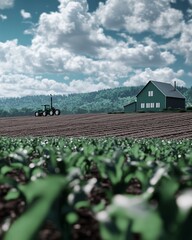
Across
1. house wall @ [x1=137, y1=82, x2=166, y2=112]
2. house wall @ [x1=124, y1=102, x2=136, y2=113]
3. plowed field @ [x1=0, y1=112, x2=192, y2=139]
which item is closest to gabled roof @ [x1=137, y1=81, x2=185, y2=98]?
house wall @ [x1=137, y1=82, x2=166, y2=112]

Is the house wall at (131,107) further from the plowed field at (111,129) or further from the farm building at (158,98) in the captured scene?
the plowed field at (111,129)

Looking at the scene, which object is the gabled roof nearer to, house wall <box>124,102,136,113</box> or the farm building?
the farm building

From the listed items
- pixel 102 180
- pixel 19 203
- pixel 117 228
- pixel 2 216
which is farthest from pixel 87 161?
pixel 117 228

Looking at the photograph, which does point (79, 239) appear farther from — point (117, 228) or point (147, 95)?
point (147, 95)

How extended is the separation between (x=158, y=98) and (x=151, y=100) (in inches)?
74.5

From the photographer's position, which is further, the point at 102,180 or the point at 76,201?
the point at 102,180

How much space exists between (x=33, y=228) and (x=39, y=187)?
129 mm

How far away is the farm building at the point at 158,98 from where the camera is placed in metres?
72.6

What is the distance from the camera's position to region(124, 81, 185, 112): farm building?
238 ft

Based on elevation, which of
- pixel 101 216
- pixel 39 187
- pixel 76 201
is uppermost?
pixel 39 187

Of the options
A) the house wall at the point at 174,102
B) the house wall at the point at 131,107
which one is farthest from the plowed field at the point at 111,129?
the house wall at the point at 131,107

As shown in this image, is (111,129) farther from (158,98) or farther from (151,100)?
(151,100)

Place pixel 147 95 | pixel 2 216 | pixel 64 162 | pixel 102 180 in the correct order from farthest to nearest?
pixel 147 95, pixel 102 180, pixel 64 162, pixel 2 216

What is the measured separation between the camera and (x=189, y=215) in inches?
51.3
